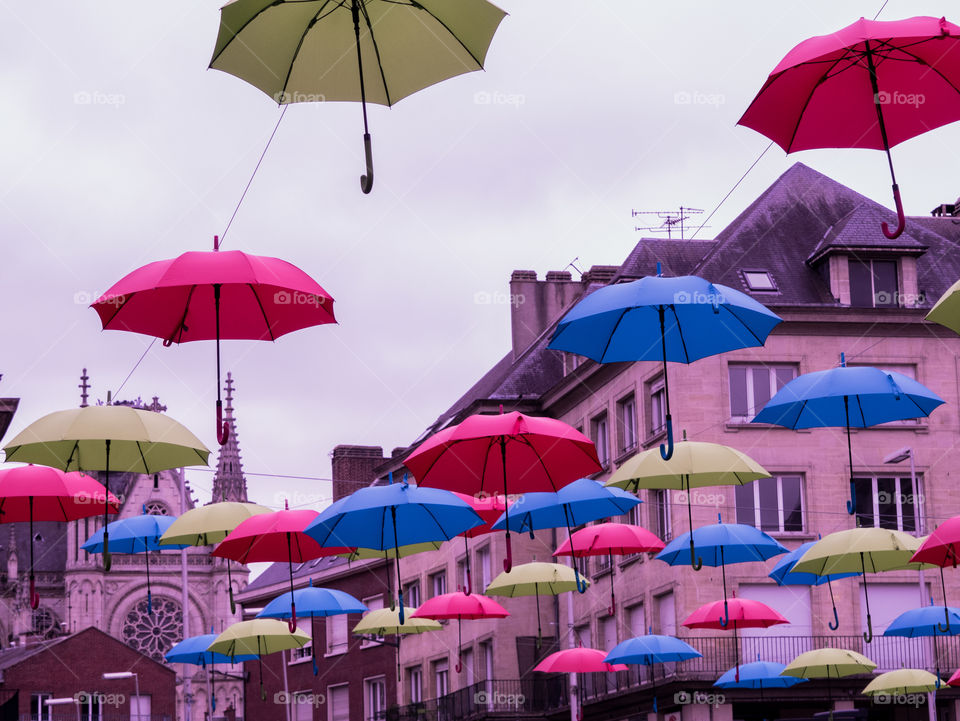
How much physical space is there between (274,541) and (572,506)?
416 centimetres

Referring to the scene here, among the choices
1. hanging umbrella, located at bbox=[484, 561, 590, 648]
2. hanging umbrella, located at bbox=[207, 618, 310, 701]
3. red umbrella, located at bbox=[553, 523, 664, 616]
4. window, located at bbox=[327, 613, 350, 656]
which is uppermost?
red umbrella, located at bbox=[553, 523, 664, 616]

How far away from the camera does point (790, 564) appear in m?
22.5

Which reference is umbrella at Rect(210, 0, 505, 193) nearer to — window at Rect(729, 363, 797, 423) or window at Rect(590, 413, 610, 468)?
window at Rect(729, 363, 797, 423)

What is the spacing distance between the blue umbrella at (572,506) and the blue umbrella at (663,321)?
4.29 metres

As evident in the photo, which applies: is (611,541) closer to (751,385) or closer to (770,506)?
(770,506)

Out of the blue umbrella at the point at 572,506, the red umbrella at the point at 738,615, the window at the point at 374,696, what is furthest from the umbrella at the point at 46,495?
the window at the point at 374,696

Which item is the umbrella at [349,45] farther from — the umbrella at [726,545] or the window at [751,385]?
the window at [751,385]

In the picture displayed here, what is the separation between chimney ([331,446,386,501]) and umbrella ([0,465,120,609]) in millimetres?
46844

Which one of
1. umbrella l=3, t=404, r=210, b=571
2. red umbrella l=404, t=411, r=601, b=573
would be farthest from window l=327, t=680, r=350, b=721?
umbrella l=3, t=404, r=210, b=571

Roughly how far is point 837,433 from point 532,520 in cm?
2203

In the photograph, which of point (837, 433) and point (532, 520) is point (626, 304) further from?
point (837, 433)

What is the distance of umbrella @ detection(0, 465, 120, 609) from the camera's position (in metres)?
17.9

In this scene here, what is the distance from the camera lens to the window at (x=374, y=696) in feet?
199

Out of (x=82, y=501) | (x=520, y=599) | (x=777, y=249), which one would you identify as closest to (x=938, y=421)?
(x=777, y=249)
